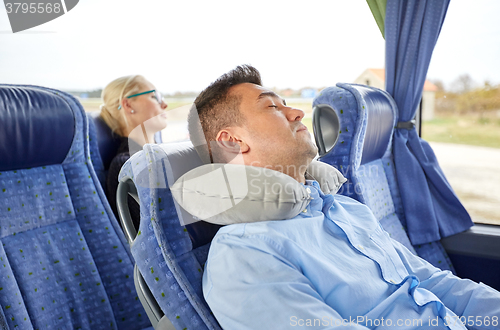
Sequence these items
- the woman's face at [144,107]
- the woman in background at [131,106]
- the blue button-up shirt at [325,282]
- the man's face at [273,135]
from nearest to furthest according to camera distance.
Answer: the blue button-up shirt at [325,282]
the man's face at [273,135]
the woman in background at [131,106]
the woman's face at [144,107]

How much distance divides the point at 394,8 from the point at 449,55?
19.2 inches

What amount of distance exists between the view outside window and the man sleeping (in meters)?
1.38

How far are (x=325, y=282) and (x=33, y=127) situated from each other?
122 centimetres

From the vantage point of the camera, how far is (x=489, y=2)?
2.24 meters

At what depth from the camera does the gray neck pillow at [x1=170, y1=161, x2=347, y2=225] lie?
0.92 m

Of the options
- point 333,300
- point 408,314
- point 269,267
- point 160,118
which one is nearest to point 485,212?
point 408,314

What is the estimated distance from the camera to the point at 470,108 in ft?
8.00

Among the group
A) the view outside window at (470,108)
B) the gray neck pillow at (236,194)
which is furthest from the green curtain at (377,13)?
the gray neck pillow at (236,194)

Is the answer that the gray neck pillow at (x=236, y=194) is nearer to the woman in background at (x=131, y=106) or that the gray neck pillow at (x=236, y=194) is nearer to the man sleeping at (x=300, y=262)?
the man sleeping at (x=300, y=262)

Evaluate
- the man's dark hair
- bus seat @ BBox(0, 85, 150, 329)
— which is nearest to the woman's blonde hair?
bus seat @ BBox(0, 85, 150, 329)

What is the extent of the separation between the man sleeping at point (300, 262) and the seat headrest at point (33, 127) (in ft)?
2.06

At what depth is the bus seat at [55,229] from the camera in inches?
52.0

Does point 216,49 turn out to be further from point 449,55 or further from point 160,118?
Result: point 449,55

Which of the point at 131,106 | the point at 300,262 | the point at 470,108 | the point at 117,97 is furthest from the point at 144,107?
the point at 470,108
